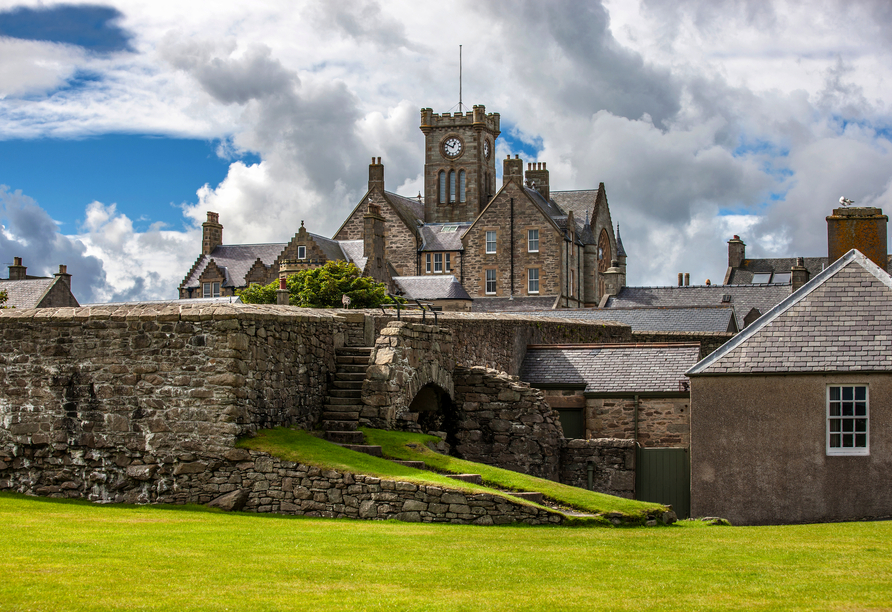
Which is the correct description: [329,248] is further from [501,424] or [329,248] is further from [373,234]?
[501,424]

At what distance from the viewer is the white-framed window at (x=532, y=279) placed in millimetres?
76562

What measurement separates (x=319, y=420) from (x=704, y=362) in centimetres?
726

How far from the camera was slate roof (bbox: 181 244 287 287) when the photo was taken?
80.2 metres

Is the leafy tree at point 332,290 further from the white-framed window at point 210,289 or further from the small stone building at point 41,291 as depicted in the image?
the white-framed window at point 210,289

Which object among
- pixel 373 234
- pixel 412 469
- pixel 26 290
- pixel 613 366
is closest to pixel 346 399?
pixel 412 469

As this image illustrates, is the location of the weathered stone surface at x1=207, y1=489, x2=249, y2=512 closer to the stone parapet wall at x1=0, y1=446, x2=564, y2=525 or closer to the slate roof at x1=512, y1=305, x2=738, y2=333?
the stone parapet wall at x1=0, y1=446, x2=564, y2=525

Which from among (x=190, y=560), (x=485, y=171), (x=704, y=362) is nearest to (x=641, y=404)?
(x=704, y=362)

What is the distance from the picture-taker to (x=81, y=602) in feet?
27.1

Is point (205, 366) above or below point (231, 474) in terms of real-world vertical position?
above

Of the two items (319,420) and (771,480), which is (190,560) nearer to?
(319,420)

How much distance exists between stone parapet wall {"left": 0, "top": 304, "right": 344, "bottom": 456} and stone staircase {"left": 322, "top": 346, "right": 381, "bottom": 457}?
1.31 metres

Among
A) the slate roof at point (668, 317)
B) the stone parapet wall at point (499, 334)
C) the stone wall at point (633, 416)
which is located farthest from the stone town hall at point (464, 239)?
the stone wall at point (633, 416)

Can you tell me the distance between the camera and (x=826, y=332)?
19.4 metres

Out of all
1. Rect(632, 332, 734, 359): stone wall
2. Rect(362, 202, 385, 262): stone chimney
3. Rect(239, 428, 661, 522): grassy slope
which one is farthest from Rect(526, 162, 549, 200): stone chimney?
Rect(239, 428, 661, 522): grassy slope
